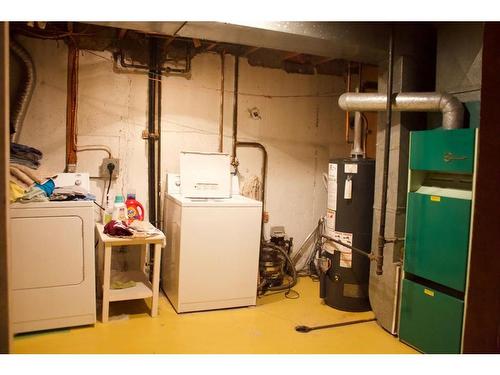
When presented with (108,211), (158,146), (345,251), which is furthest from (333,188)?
(108,211)

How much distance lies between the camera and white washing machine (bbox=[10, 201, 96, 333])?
106 inches

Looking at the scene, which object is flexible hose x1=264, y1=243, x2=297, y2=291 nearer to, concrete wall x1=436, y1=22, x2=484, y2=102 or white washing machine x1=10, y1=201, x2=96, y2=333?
white washing machine x1=10, y1=201, x2=96, y2=333

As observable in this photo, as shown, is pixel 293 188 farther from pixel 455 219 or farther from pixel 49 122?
pixel 49 122

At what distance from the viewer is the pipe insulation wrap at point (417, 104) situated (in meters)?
2.62

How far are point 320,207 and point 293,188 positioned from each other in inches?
16.2

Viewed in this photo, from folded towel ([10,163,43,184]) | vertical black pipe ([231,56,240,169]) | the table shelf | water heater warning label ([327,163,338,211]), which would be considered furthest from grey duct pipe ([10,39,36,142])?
water heater warning label ([327,163,338,211])

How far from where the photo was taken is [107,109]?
351 cm

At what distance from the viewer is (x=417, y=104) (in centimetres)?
278

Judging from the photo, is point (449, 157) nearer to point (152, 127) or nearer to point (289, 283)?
point (289, 283)

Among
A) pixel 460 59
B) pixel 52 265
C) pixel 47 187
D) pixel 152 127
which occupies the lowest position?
pixel 52 265

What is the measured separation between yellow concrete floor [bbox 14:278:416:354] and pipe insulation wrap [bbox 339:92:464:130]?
1588 millimetres

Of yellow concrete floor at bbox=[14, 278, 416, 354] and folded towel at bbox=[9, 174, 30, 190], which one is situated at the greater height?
folded towel at bbox=[9, 174, 30, 190]

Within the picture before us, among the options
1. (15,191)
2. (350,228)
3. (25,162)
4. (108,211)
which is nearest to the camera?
(15,191)

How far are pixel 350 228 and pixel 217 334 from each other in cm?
136
